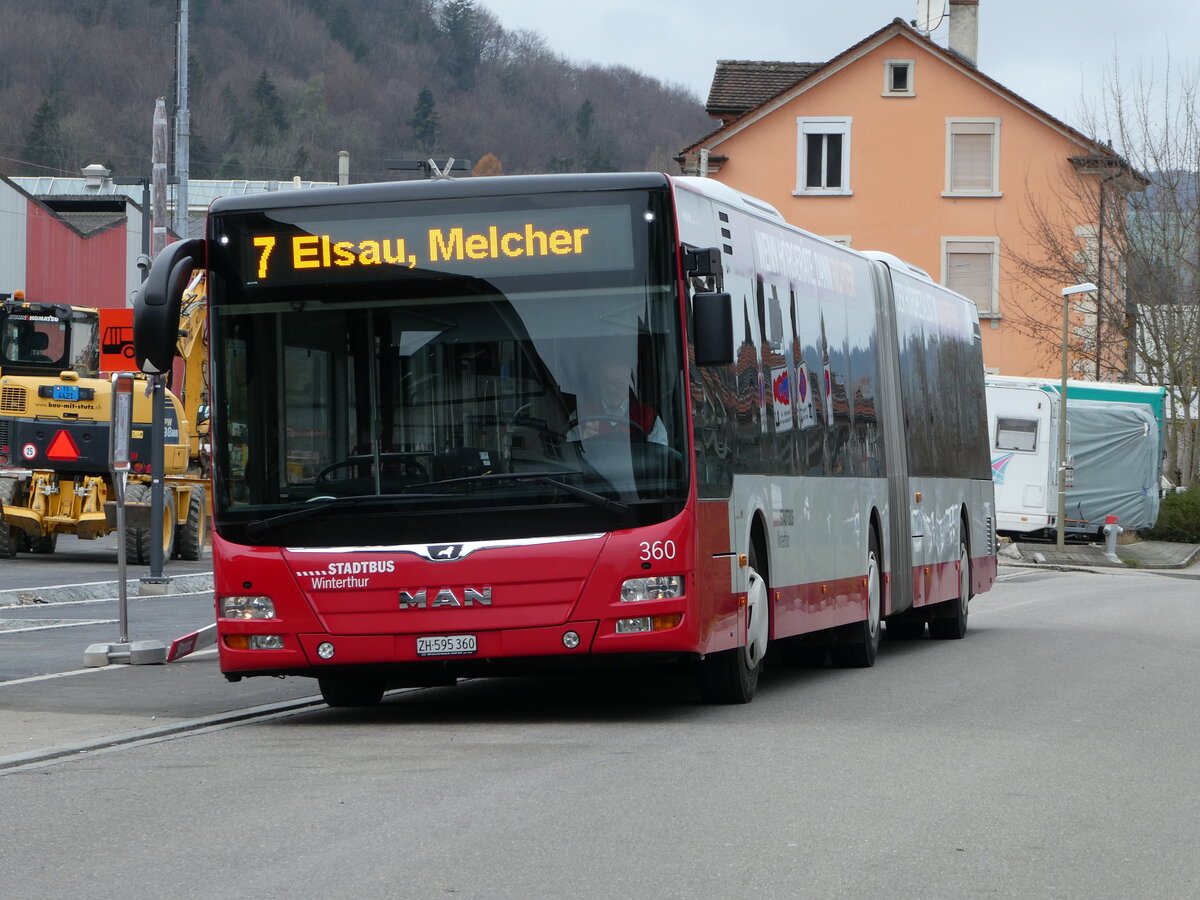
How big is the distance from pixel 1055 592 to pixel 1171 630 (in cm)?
994

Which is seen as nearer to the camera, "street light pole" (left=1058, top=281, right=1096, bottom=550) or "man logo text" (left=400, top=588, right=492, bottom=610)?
"man logo text" (left=400, top=588, right=492, bottom=610)

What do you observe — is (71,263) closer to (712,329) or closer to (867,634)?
(867,634)

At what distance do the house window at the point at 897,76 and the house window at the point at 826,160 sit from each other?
138cm

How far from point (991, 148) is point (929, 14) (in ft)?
20.5

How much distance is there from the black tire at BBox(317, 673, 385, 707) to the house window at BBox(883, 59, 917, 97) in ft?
145

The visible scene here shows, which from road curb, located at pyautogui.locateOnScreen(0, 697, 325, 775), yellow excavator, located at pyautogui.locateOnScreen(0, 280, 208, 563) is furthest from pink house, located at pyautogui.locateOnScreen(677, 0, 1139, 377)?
road curb, located at pyautogui.locateOnScreen(0, 697, 325, 775)

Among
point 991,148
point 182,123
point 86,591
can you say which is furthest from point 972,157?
point 86,591

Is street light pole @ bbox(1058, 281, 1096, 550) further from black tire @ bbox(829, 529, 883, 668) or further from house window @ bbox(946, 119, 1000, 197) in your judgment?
black tire @ bbox(829, 529, 883, 668)

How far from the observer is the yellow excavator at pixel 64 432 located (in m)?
29.4

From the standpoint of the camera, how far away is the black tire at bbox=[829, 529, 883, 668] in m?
16.0

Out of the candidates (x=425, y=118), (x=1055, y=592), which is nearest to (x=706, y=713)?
(x=1055, y=592)

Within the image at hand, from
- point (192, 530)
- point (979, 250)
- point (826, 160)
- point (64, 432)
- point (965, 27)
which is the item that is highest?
point (965, 27)

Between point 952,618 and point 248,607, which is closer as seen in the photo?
point 248,607

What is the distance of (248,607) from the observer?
11.5 m
